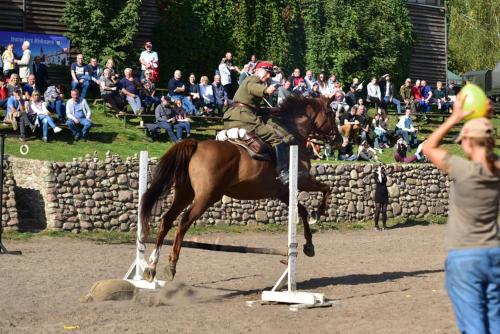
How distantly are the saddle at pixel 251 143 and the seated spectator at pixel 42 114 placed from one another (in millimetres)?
10955

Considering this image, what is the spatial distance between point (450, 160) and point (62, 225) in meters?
15.8

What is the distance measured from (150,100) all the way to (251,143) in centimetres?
1475

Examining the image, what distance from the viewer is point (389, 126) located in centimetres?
3450

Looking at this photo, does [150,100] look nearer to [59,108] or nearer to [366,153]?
[59,108]

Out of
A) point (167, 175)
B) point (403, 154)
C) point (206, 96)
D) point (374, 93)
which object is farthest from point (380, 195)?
point (167, 175)

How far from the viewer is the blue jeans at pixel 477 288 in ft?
23.5

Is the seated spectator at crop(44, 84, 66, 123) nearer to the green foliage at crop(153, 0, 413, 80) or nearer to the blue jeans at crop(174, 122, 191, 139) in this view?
the blue jeans at crop(174, 122, 191, 139)

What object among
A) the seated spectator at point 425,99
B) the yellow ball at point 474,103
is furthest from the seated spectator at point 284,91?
A: the yellow ball at point 474,103

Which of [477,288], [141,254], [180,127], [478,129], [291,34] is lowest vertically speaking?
[141,254]

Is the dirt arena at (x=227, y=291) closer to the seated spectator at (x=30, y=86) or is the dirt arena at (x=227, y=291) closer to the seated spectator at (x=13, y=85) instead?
the seated spectator at (x=13, y=85)

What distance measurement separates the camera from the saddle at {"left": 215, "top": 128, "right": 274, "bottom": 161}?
14.7 m

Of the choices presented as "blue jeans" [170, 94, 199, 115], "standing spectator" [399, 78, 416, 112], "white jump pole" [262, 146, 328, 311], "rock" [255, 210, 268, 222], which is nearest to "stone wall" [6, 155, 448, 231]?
"rock" [255, 210, 268, 222]

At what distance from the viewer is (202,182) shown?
14.0m

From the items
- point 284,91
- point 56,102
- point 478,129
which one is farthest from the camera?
point 284,91
